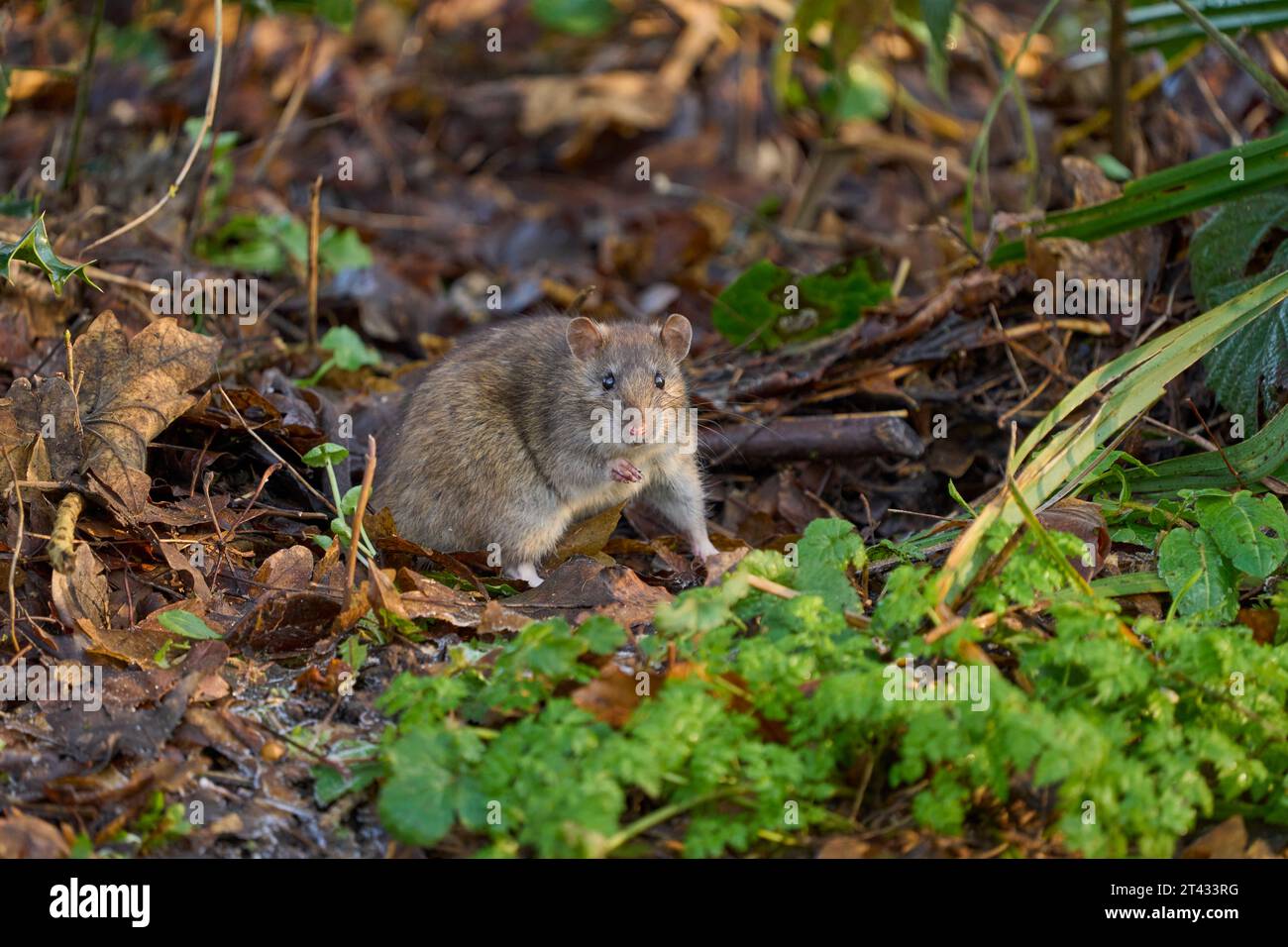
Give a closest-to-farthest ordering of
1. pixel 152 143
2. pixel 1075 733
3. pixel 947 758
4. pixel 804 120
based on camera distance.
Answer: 1. pixel 1075 733
2. pixel 947 758
3. pixel 152 143
4. pixel 804 120

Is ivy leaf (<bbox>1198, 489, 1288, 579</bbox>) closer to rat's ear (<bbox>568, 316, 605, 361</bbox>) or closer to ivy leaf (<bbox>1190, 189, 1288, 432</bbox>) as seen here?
ivy leaf (<bbox>1190, 189, 1288, 432</bbox>)

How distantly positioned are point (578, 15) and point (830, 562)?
28.9 ft

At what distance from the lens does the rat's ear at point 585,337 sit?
595 centimetres

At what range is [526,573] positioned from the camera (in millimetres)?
5652

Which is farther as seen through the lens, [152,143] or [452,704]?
[152,143]

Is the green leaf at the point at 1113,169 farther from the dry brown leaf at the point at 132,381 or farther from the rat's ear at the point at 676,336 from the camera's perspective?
the dry brown leaf at the point at 132,381

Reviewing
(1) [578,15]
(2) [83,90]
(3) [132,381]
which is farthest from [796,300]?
(1) [578,15]

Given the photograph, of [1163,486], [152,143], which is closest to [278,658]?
[1163,486]

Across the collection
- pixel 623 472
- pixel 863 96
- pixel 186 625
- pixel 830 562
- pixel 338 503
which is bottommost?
pixel 186 625

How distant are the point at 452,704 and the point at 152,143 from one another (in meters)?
6.22

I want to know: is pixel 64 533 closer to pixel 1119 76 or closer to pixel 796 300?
pixel 796 300

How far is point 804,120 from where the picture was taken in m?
11.7
